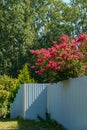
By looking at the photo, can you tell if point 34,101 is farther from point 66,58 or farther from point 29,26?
point 29,26

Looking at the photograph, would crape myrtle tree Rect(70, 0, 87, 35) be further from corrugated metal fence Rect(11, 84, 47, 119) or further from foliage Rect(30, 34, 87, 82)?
foliage Rect(30, 34, 87, 82)

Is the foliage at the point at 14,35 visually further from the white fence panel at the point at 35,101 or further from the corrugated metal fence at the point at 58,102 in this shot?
the white fence panel at the point at 35,101

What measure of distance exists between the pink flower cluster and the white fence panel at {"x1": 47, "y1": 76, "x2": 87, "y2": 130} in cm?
71

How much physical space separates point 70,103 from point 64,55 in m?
1.76

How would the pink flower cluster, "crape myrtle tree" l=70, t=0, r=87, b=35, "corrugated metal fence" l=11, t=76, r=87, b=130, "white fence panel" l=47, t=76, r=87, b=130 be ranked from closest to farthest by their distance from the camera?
"white fence panel" l=47, t=76, r=87, b=130 → "corrugated metal fence" l=11, t=76, r=87, b=130 → the pink flower cluster → "crape myrtle tree" l=70, t=0, r=87, b=35

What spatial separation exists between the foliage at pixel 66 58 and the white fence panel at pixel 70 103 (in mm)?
482

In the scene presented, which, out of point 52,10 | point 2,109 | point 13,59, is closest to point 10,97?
point 2,109

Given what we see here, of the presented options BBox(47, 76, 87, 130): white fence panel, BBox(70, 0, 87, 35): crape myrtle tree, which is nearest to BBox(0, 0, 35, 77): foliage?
BBox(70, 0, 87, 35): crape myrtle tree

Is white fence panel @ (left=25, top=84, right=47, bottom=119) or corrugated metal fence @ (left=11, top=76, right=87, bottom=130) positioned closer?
corrugated metal fence @ (left=11, top=76, right=87, bottom=130)

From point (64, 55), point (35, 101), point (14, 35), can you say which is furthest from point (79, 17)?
point (64, 55)

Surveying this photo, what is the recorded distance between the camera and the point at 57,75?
1684 cm

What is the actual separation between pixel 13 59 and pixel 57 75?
28245 millimetres

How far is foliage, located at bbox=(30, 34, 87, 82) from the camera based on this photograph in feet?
50.2

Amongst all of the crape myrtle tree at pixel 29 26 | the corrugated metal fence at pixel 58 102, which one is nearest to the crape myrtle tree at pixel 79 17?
the crape myrtle tree at pixel 29 26
